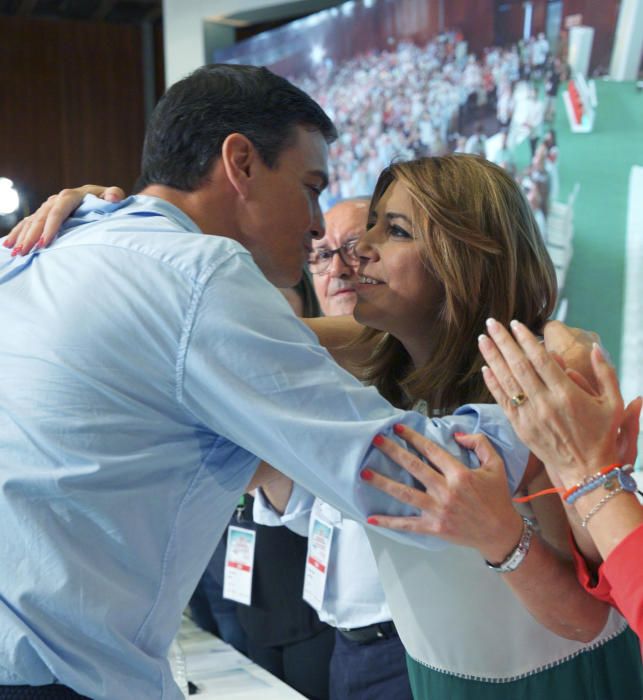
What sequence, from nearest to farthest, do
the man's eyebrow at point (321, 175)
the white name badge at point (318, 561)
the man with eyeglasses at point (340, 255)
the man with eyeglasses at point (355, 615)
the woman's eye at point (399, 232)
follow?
1. the man's eyebrow at point (321, 175)
2. the woman's eye at point (399, 232)
3. the man with eyeglasses at point (355, 615)
4. the white name badge at point (318, 561)
5. the man with eyeglasses at point (340, 255)

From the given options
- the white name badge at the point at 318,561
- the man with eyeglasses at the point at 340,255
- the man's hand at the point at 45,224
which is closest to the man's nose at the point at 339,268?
the man with eyeglasses at the point at 340,255

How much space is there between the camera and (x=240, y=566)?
108 inches

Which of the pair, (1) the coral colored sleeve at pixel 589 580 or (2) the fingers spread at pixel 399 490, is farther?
→ (1) the coral colored sleeve at pixel 589 580

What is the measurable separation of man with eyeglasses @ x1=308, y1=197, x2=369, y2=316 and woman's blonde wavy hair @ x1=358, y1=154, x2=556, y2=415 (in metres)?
1.03

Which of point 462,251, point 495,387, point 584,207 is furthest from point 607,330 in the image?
point 495,387

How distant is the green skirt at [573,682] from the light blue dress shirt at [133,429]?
450 millimetres

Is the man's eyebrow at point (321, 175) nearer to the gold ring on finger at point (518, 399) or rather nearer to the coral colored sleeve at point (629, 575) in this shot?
the gold ring on finger at point (518, 399)

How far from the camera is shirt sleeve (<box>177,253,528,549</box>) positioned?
120 centimetres

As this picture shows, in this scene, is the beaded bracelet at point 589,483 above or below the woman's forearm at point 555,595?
above

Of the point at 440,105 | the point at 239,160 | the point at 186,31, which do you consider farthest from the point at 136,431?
the point at 186,31

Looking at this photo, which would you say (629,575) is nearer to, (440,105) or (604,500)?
(604,500)

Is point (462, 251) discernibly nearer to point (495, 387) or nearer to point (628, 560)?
point (495, 387)

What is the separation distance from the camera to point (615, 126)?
2.91 metres

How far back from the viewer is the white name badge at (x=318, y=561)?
7.45 ft
